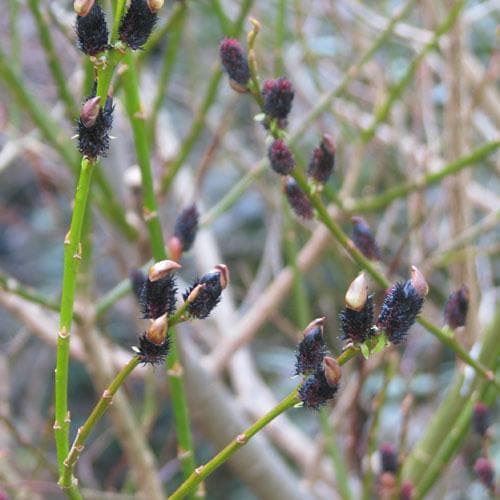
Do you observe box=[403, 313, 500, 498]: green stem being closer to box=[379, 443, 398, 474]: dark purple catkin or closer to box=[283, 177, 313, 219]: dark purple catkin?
box=[379, 443, 398, 474]: dark purple catkin

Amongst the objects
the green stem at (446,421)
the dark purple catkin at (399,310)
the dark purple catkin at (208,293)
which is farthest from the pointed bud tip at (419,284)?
the green stem at (446,421)

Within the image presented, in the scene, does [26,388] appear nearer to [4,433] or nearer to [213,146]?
[4,433]

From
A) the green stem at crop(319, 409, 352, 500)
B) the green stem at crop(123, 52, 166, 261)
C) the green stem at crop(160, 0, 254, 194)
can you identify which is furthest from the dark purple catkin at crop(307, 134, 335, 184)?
the green stem at crop(319, 409, 352, 500)

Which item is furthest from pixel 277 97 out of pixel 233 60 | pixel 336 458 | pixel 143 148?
pixel 336 458

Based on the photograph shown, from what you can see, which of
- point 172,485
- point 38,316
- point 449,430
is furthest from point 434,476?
point 172,485

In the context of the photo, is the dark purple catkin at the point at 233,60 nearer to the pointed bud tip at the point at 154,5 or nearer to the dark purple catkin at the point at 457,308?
the pointed bud tip at the point at 154,5

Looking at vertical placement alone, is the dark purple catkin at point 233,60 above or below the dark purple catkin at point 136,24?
above
